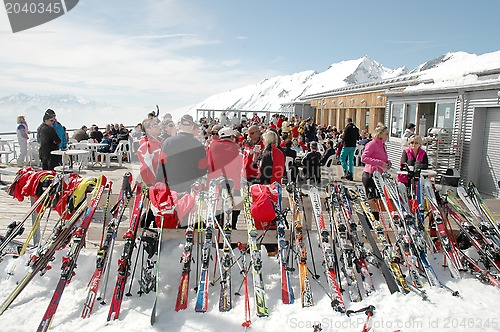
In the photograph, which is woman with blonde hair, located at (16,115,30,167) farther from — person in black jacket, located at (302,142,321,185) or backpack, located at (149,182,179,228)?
backpack, located at (149,182,179,228)

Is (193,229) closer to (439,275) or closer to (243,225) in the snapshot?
(243,225)

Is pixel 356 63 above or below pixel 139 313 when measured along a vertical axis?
above

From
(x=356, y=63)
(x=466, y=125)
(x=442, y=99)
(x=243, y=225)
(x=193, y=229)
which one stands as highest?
(x=356, y=63)

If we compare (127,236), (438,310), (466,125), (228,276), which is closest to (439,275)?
(438,310)

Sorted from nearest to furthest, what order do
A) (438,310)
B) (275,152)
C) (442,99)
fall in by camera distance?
(438,310), (275,152), (442,99)

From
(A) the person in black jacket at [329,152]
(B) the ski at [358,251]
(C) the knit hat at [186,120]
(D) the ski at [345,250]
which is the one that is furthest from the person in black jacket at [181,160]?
(A) the person in black jacket at [329,152]

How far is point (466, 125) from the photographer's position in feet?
27.5

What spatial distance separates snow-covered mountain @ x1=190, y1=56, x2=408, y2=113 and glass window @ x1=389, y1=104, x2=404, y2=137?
9907cm

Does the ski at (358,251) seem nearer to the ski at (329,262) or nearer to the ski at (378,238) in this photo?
the ski at (378,238)

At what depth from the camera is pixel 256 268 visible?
3.33 m

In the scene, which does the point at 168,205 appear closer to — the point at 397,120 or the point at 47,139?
the point at 47,139

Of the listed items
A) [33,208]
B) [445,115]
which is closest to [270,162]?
[33,208]

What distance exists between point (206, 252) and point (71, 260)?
1220mm

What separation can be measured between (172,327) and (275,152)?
7.50 feet
